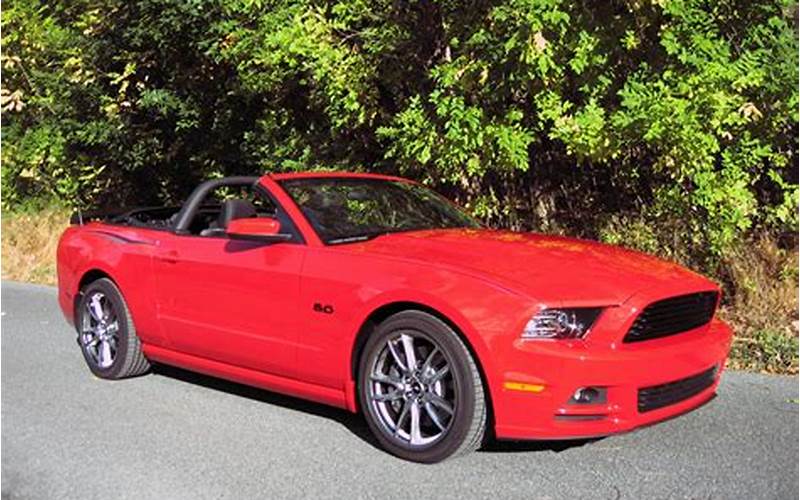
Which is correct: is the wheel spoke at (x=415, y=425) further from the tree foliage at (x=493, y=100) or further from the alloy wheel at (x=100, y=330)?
the tree foliage at (x=493, y=100)

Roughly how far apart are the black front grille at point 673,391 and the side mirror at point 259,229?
2.22 m

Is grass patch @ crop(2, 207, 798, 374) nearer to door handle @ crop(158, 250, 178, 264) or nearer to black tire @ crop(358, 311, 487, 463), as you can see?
black tire @ crop(358, 311, 487, 463)

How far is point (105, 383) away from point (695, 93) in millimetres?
5044

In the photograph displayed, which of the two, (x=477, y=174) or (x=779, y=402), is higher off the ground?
(x=477, y=174)

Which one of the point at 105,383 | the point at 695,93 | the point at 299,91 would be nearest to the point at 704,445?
the point at 695,93

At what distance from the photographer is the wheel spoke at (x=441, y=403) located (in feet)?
13.8

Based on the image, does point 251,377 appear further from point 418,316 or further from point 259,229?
point 418,316

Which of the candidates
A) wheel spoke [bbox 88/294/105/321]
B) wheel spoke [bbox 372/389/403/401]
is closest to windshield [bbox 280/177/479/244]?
wheel spoke [bbox 372/389/403/401]

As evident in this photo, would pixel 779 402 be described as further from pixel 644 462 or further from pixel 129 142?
pixel 129 142

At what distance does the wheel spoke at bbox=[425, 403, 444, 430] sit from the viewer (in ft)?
13.9

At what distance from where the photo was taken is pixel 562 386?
3.89 metres

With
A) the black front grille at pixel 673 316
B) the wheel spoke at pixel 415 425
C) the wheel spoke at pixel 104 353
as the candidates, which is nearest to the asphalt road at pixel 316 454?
the wheel spoke at pixel 415 425

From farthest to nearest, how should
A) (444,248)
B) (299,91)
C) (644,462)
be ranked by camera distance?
(299,91) → (444,248) → (644,462)

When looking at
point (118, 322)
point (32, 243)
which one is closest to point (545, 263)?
point (118, 322)
